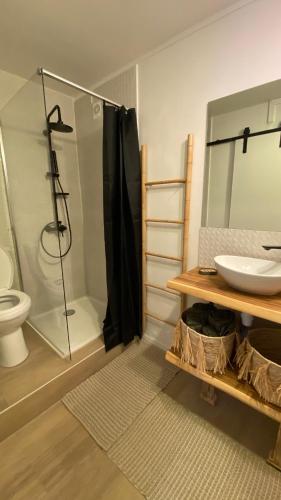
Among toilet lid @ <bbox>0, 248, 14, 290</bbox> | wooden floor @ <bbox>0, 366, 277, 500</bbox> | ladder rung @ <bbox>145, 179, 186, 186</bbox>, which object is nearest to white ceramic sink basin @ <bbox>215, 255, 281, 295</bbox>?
ladder rung @ <bbox>145, 179, 186, 186</bbox>

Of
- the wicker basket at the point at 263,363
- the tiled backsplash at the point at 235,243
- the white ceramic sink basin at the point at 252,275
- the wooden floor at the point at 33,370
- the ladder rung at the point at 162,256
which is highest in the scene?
the tiled backsplash at the point at 235,243

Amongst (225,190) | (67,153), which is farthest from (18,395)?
(67,153)

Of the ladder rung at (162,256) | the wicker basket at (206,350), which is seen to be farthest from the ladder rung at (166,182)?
the wicker basket at (206,350)

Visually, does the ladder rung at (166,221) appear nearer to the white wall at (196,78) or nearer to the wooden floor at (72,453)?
the white wall at (196,78)

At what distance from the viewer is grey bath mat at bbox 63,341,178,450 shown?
1.30m

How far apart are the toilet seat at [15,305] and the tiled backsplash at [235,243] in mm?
1308

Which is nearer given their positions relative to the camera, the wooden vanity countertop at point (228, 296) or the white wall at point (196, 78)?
the wooden vanity countertop at point (228, 296)

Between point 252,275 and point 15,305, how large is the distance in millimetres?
1661

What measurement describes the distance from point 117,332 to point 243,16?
2.22 meters

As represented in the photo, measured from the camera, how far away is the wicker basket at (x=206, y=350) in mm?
1150

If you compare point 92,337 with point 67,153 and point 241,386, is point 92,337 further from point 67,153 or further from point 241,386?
point 67,153

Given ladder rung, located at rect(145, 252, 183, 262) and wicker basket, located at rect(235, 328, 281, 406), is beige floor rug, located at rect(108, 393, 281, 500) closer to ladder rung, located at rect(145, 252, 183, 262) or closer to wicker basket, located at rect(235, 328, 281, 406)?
wicker basket, located at rect(235, 328, 281, 406)

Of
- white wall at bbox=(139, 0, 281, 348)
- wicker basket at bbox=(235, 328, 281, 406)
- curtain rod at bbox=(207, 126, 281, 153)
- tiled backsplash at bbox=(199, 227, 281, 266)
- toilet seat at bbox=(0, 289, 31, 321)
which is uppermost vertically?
white wall at bbox=(139, 0, 281, 348)

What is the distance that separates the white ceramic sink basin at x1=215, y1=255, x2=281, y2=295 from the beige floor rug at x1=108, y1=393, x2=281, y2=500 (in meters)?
0.90
